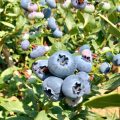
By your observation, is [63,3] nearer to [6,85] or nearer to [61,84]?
[6,85]

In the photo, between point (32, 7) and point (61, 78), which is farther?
point (32, 7)

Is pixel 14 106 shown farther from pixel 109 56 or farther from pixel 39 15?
pixel 39 15

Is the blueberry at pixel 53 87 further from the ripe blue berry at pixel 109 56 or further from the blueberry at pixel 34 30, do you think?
the blueberry at pixel 34 30

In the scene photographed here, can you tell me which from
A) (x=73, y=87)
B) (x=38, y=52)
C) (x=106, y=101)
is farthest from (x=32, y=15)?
(x=106, y=101)

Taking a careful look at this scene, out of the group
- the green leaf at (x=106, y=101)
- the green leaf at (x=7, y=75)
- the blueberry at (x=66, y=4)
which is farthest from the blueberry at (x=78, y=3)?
the green leaf at (x=106, y=101)

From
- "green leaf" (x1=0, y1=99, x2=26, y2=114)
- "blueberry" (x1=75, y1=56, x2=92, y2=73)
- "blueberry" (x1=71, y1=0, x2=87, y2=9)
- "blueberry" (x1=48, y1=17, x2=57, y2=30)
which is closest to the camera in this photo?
"blueberry" (x1=75, y1=56, x2=92, y2=73)

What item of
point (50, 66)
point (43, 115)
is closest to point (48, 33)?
point (43, 115)

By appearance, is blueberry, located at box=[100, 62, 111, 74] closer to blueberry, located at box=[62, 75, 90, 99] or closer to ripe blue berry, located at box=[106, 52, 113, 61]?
ripe blue berry, located at box=[106, 52, 113, 61]

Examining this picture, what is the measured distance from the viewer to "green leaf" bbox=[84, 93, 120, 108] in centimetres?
53

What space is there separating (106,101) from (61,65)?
1.19ft

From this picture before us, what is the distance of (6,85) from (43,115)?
19.4 inches

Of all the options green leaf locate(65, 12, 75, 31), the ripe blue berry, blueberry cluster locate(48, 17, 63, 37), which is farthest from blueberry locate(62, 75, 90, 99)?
blueberry cluster locate(48, 17, 63, 37)

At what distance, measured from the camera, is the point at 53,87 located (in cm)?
88

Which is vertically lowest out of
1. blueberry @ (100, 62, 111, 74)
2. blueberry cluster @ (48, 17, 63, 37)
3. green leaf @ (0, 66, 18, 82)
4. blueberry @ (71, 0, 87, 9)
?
green leaf @ (0, 66, 18, 82)
